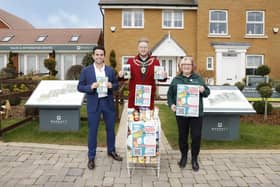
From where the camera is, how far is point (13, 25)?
35.5m

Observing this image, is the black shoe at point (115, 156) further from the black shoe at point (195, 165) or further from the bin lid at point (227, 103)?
the bin lid at point (227, 103)

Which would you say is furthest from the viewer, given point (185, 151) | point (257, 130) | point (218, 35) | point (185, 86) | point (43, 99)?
point (218, 35)

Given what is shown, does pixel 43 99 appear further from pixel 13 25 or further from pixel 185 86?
pixel 13 25

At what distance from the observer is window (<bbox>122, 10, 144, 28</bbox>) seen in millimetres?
20234

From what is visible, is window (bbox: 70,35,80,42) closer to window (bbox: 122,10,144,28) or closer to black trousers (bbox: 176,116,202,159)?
window (bbox: 122,10,144,28)

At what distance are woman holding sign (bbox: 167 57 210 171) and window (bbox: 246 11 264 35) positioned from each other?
16.7m

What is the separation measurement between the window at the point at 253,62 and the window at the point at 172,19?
4649mm

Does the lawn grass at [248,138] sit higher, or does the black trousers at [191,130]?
the black trousers at [191,130]

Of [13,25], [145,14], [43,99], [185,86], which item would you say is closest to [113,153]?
[185,86]

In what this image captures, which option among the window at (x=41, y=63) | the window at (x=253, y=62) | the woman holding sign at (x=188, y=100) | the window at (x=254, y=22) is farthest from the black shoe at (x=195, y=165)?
the window at (x=41, y=63)

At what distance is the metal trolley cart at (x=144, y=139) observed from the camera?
15.6 ft

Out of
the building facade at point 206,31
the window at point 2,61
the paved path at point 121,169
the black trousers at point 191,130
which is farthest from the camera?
the window at point 2,61

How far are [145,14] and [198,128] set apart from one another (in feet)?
53.1

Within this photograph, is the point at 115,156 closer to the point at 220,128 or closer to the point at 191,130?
the point at 191,130
